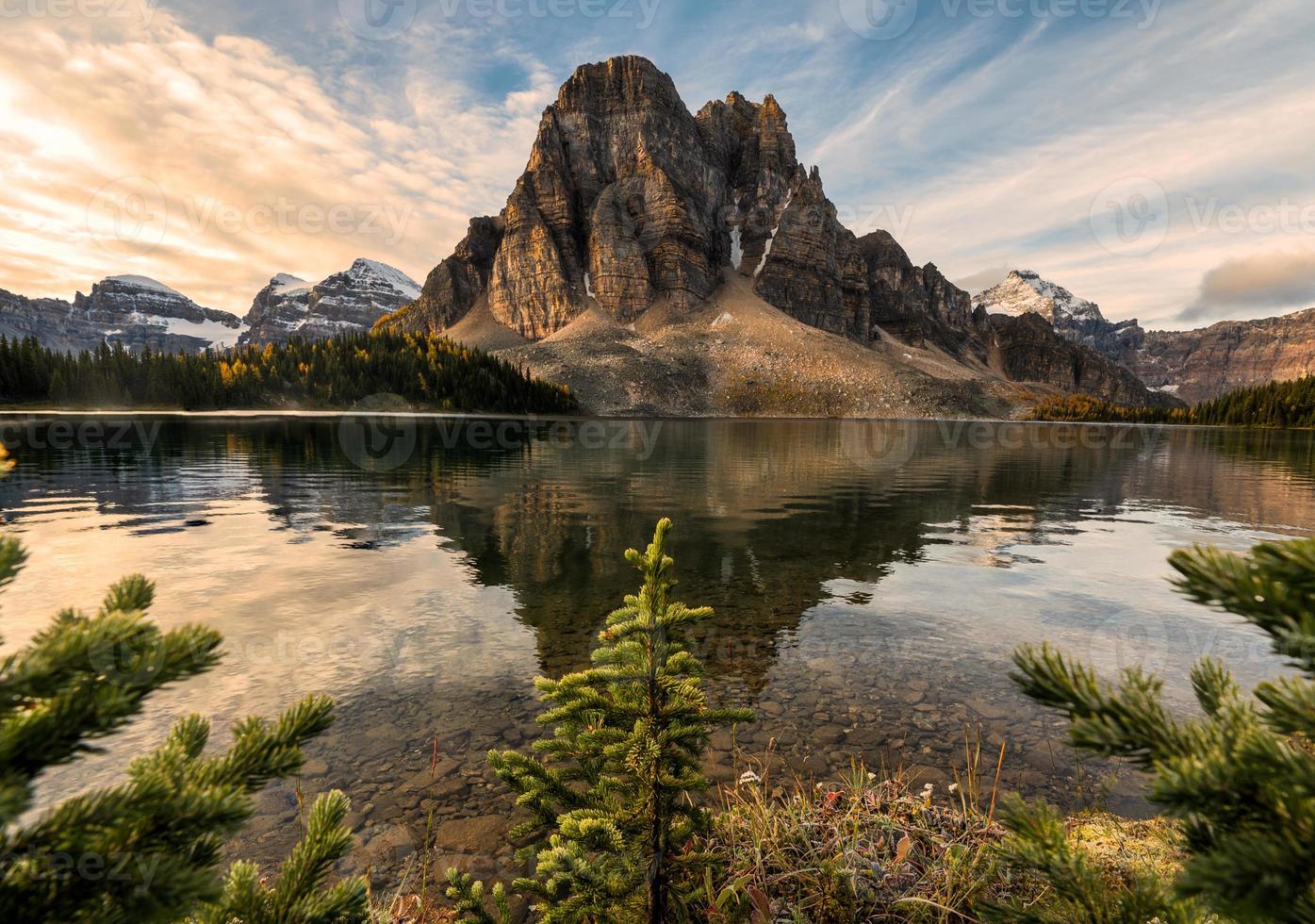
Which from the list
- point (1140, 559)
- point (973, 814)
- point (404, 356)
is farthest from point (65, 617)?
point (404, 356)

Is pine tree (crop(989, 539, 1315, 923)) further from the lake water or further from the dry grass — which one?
the lake water

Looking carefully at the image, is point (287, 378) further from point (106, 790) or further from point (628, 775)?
point (106, 790)

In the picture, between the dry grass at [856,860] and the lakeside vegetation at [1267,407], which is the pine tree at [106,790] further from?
the lakeside vegetation at [1267,407]

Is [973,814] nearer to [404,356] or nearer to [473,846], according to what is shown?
[473,846]

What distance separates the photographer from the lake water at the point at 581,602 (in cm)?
A: 750

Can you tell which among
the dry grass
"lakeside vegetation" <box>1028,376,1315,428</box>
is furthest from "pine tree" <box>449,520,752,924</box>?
"lakeside vegetation" <box>1028,376,1315,428</box>

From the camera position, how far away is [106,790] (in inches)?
55.9

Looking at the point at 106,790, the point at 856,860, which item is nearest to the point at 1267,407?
the point at 856,860

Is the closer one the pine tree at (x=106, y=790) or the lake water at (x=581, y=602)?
the pine tree at (x=106, y=790)

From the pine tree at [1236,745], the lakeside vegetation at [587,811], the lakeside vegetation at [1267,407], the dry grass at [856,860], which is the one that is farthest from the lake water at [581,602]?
the lakeside vegetation at [1267,407]

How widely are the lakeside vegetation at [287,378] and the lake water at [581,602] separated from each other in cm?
10853

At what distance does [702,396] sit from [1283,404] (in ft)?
488

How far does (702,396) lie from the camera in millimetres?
193625

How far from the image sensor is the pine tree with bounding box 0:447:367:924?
4.97 feet
